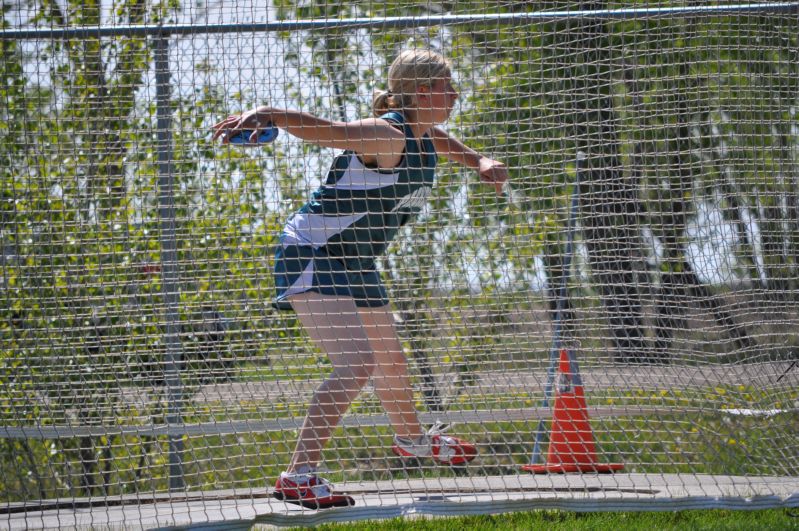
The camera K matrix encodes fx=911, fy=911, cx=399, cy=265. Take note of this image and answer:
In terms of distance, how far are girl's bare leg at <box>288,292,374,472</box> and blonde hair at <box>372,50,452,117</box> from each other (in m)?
0.79

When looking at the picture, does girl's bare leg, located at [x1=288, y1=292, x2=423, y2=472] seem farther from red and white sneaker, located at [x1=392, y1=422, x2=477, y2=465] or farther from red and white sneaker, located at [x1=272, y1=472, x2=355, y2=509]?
red and white sneaker, located at [x1=392, y1=422, x2=477, y2=465]

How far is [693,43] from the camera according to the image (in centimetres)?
434

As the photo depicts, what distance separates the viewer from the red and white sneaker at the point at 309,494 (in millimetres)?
3268

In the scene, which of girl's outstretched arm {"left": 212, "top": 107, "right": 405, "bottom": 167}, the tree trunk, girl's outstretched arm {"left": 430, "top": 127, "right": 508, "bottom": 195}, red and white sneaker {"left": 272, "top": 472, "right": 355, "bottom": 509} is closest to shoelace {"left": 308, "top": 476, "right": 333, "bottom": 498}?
red and white sneaker {"left": 272, "top": 472, "right": 355, "bottom": 509}

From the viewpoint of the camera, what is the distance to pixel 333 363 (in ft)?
11.0

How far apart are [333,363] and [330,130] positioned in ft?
2.79

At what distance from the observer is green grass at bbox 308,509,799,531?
119 inches

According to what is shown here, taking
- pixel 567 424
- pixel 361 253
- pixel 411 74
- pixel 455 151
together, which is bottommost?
pixel 567 424

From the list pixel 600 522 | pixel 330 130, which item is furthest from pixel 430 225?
pixel 600 522

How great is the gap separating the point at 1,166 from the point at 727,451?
3506mm

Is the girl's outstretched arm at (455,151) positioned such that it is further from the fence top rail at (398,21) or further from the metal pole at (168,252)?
the metal pole at (168,252)

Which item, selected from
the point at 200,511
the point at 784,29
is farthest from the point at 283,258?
the point at 784,29

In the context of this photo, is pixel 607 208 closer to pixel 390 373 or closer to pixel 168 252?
pixel 390 373

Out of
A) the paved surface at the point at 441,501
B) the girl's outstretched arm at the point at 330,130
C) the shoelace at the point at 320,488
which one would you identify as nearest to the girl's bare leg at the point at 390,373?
the paved surface at the point at 441,501
